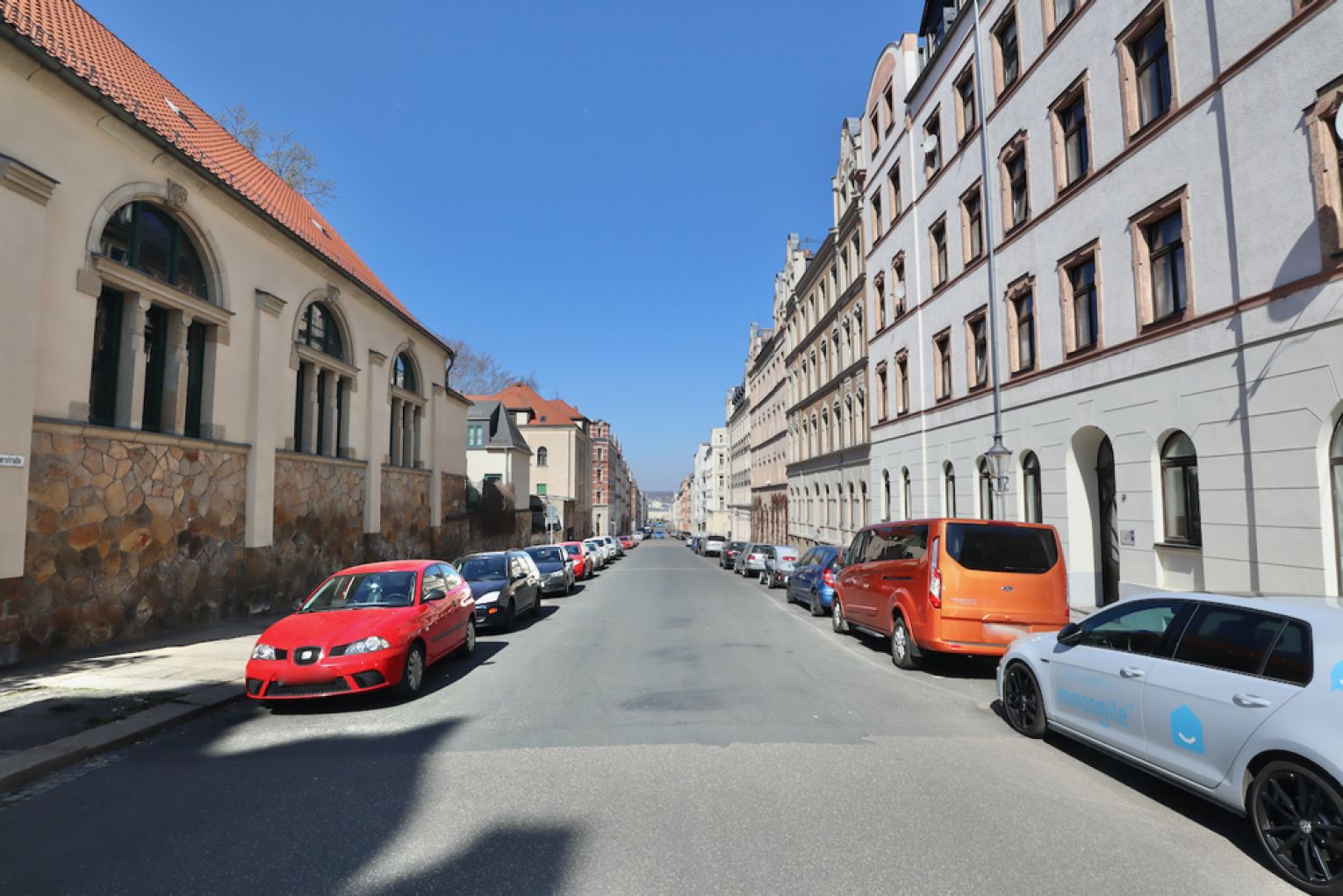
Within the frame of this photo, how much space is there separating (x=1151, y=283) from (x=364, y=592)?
13.2 meters

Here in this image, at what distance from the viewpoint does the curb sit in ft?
17.6

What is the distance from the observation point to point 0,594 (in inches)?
356

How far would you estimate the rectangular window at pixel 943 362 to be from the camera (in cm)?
2056

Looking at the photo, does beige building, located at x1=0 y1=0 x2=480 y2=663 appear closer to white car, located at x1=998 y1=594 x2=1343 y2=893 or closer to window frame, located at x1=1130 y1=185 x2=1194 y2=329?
white car, located at x1=998 y1=594 x2=1343 y2=893

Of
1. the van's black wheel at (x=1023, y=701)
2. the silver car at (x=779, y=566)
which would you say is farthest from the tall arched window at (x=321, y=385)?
the van's black wheel at (x=1023, y=701)

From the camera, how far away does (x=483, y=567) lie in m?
14.8

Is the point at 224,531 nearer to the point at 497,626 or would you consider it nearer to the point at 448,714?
the point at 497,626

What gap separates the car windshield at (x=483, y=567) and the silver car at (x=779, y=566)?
11.2m

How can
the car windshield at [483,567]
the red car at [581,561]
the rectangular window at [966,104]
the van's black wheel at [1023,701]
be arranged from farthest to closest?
Answer: the red car at [581,561] < the rectangular window at [966,104] < the car windshield at [483,567] < the van's black wheel at [1023,701]

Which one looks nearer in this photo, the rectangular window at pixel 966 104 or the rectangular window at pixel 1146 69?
the rectangular window at pixel 1146 69

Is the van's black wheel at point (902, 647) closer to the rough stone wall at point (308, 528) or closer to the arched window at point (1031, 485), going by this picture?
the arched window at point (1031, 485)

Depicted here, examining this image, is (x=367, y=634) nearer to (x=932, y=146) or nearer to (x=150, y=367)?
(x=150, y=367)

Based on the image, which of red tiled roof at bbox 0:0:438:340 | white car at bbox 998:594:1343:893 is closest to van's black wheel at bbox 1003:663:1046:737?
white car at bbox 998:594:1343:893

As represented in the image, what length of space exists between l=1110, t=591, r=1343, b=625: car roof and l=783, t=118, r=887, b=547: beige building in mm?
22336
